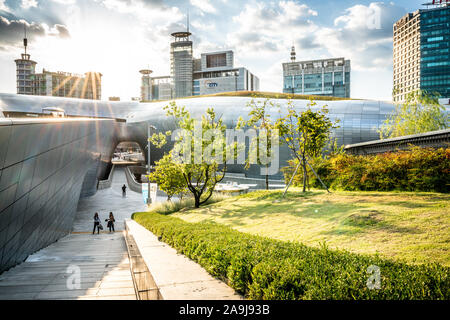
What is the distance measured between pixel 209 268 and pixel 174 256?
5.68 ft

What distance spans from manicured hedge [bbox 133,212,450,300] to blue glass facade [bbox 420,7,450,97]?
11843 centimetres

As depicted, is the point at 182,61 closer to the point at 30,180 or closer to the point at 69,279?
the point at 30,180

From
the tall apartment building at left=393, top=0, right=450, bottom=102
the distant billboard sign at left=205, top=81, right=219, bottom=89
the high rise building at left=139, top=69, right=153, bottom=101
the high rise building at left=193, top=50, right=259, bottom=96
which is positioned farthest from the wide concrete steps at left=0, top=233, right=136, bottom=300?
the high rise building at left=139, top=69, right=153, bottom=101

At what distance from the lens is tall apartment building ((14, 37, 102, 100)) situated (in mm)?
143625

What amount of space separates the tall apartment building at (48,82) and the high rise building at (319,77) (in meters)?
106

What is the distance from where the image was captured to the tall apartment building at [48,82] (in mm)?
143625

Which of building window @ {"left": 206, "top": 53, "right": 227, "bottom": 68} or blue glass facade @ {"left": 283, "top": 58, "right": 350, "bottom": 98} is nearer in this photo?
blue glass facade @ {"left": 283, "top": 58, "right": 350, "bottom": 98}

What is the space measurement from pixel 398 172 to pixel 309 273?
9086 mm

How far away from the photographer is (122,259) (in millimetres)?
9820

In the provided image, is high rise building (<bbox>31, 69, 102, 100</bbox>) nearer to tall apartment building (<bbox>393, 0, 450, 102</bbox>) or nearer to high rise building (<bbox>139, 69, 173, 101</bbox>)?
high rise building (<bbox>139, 69, 173, 101</bbox>)

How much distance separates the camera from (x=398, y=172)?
1124 cm

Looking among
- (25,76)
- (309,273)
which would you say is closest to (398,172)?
(309,273)

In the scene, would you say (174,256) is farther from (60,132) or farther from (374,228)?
(60,132)

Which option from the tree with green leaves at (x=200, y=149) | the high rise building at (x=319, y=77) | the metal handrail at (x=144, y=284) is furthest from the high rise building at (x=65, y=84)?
the metal handrail at (x=144, y=284)
